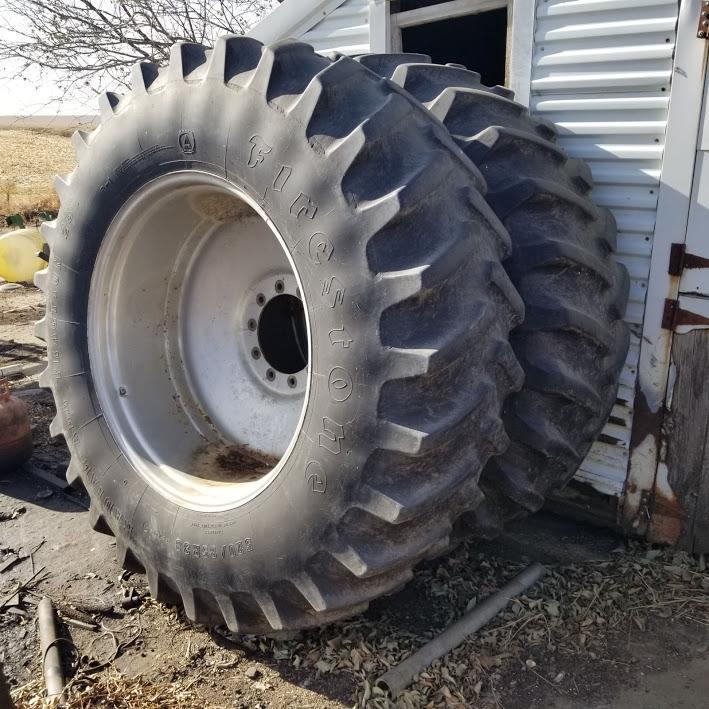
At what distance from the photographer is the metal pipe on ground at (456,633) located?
217cm

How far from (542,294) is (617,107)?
0.88 m

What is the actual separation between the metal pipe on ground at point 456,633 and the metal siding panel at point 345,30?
238 cm

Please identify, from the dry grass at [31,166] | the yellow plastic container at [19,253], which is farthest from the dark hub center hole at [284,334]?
the dry grass at [31,166]

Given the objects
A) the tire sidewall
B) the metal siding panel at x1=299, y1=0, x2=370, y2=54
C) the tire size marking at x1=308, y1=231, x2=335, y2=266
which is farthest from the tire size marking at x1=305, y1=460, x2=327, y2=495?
the metal siding panel at x1=299, y1=0, x2=370, y2=54

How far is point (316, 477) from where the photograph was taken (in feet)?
6.48

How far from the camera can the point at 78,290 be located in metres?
2.76

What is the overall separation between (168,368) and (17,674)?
3.86 ft

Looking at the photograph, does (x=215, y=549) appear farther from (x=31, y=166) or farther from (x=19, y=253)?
(x=31, y=166)

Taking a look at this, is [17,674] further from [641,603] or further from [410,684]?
[641,603]

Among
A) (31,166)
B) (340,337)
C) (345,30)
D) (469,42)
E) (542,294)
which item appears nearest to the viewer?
(340,337)

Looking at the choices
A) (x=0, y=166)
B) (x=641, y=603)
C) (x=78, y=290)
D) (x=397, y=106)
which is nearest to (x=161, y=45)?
(x=78, y=290)

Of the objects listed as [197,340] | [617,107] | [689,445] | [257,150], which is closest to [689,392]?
[689,445]

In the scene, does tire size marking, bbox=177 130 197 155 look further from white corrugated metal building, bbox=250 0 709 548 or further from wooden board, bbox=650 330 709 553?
wooden board, bbox=650 330 709 553

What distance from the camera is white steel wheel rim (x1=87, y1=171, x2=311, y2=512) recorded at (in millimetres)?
2705
